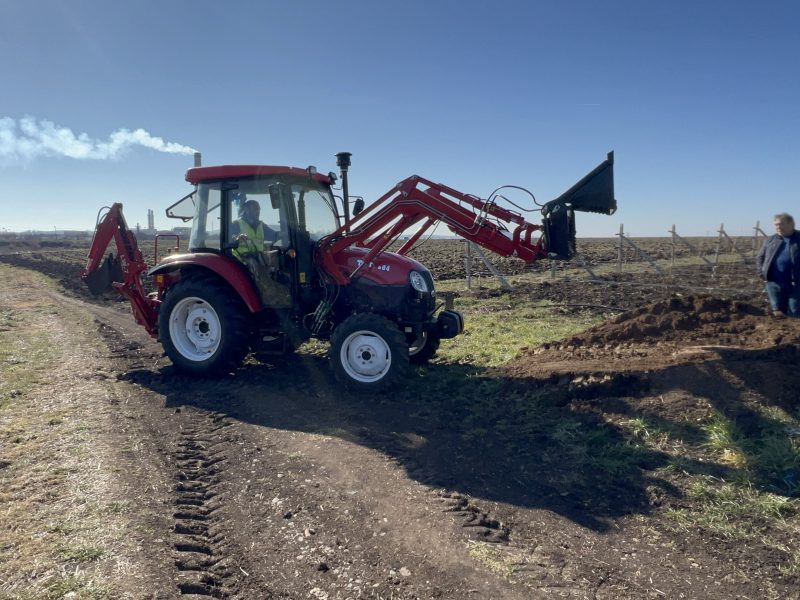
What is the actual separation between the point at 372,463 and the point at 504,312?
7.66 metres

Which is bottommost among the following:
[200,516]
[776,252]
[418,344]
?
[200,516]

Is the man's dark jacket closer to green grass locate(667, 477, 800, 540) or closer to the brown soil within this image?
the brown soil

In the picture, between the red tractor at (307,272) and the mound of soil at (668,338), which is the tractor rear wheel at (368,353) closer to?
the red tractor at (307,272)

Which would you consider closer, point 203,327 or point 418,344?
point 203,327

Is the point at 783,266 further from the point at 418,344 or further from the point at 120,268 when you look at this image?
the point at 120,268

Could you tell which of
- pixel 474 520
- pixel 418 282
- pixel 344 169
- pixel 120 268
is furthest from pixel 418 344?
pixel 120 268

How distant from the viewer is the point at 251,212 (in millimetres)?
7281

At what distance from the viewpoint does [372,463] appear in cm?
478

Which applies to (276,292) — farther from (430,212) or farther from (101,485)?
(101,485)

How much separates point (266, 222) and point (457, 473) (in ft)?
13.4

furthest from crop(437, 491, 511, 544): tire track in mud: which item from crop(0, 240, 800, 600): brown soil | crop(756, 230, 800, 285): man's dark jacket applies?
crop(756, 230, 800, 285): man's dark jacket

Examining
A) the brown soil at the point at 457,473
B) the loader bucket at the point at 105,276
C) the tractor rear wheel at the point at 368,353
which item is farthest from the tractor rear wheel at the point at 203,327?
the loader bucket at the point at 105,276

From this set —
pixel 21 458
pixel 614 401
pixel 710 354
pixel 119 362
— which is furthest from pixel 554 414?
pixel 119 362

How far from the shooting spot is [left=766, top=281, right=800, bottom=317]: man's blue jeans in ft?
22.2
